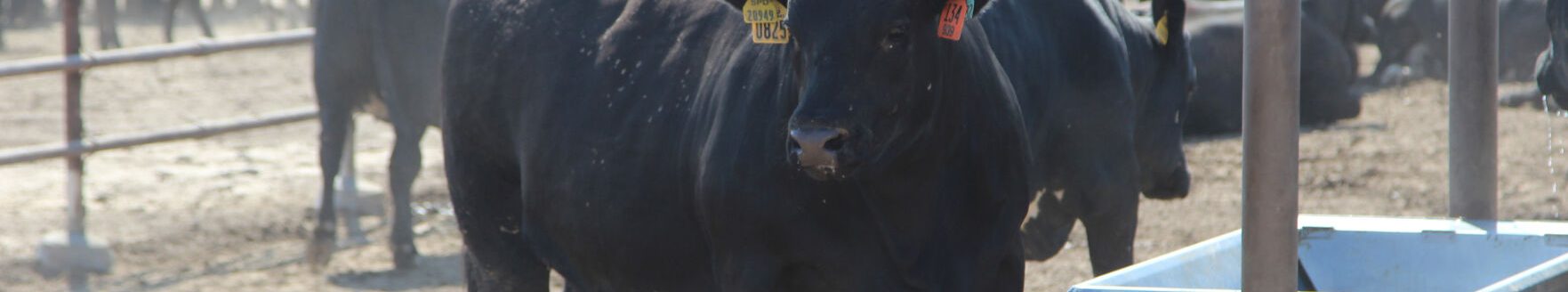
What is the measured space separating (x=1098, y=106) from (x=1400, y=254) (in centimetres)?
90

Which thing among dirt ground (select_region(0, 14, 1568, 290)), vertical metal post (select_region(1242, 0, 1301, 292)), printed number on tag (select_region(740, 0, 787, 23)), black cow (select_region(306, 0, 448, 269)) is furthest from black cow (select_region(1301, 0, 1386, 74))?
vertical metal post (select_region(1242, 0, 1301, 292))

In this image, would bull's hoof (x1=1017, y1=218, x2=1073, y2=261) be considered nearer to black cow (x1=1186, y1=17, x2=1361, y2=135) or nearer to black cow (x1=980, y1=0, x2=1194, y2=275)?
black cow (x1=980, y1=0, x2=1194, y2=275)

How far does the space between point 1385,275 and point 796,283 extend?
1544mm

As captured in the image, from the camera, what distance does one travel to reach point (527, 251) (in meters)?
4.50

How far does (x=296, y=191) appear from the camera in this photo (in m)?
8.38

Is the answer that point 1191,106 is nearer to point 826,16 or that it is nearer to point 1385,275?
point 1385,275

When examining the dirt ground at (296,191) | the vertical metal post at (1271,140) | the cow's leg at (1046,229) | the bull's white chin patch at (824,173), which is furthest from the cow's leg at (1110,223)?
the vertical metal post at (1271,140)

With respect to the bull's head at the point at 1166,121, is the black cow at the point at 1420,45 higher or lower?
lower

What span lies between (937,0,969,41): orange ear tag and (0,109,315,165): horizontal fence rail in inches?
187

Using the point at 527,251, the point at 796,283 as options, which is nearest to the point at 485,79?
the point at 527,251

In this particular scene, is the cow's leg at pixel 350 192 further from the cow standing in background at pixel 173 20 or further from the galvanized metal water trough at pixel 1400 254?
the cow standing in background at pixel 173 20

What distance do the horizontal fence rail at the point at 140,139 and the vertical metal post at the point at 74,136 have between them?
4cm

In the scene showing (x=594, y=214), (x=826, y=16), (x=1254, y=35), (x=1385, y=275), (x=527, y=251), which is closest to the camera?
(x=1254, y=35)

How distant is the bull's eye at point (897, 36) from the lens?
3.00 m
